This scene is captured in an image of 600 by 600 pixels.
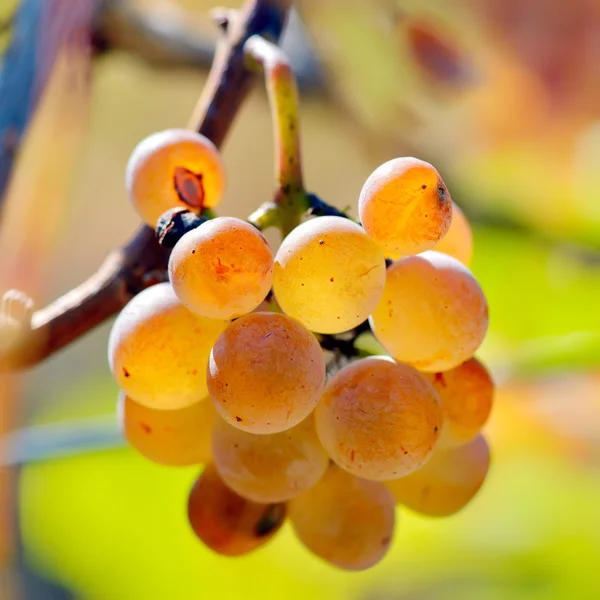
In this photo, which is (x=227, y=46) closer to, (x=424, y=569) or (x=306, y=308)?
(x=306, y=308)

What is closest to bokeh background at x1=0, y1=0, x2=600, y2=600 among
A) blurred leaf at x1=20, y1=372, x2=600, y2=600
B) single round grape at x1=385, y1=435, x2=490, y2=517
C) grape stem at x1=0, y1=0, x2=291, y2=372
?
blurred leaf at x1=20, y1=372, x2=600, y2=600

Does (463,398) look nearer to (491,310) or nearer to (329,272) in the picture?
(329,272)

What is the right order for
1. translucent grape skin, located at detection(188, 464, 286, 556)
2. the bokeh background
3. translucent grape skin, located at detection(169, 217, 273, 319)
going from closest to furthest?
translucent grape skin, located at detection(169, 217, 273, 319), translucent grape skin, located at detection(188, 464, 286, 556), the bokeh background

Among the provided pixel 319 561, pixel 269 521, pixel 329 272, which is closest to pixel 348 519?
pixel 269 521

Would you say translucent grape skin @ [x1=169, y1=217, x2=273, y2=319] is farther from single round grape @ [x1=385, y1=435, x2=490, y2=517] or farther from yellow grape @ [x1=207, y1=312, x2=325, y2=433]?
single round grape @ [x1=385, y1=435, x2=490, y2=517]

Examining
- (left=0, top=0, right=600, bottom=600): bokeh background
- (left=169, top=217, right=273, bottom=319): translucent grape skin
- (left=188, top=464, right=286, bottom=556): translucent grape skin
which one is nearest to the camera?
(left=169, top=217, right=273, bottom=319): translucent grape skin

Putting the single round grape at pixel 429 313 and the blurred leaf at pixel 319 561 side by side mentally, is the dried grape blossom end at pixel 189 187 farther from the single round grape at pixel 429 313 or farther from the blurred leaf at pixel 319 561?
the blurred leaf at pixel 319 561

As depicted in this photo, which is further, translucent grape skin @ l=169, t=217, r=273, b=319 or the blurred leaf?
the blurred leaf
